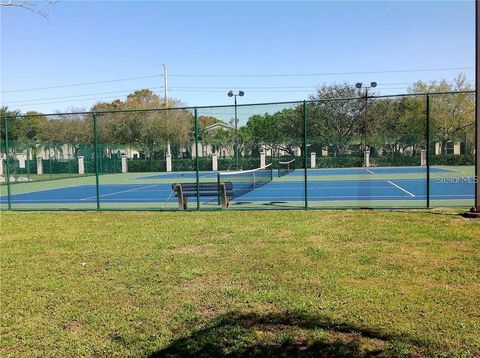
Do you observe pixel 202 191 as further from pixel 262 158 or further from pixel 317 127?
pixel 317 127

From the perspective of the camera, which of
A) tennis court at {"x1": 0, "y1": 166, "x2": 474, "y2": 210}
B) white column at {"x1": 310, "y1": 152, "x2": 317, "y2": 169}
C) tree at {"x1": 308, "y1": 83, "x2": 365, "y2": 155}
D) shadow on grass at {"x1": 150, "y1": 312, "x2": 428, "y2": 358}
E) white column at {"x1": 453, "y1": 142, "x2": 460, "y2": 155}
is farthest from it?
white column at {"x1": 310, "y1": 152, "x2": 317, "y2": 169}

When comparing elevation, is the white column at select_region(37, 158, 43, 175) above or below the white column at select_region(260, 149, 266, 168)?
below

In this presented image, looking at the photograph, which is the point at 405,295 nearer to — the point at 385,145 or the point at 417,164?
the point at 385,145

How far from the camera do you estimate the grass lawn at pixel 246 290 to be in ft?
12.9

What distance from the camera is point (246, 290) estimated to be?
17.5 ft

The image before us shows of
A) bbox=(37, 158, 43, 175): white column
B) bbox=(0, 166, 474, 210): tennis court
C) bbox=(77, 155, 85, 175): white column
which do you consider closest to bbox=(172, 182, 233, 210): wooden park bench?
bbox=(0, 166, 474, 210): tennis court

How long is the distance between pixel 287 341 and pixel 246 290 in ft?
4.77

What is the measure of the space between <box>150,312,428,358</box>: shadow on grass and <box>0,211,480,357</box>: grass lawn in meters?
0.02

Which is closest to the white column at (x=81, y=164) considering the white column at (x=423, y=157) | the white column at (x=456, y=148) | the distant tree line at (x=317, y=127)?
the distant tree line at (x=317, y=127)

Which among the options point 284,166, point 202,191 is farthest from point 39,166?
point 202,191

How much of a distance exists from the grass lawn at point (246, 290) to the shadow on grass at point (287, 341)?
16mm

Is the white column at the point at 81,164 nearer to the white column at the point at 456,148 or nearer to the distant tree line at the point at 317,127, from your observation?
the distant tree line at the point at 317,127

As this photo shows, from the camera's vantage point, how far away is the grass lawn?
3945 millimetres

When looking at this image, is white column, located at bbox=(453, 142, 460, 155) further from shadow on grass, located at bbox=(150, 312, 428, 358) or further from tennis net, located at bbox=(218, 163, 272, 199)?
shadow on grass, located at bbox=(150, 312, 428, 358)
